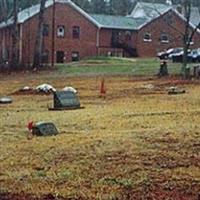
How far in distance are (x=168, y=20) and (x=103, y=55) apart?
8031 millimetres

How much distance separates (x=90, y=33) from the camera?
72.3 metres

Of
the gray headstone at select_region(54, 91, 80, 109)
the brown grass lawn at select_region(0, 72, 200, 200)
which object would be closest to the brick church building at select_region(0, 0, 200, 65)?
the gray headstone at select_region(54, 91, 80, 109)

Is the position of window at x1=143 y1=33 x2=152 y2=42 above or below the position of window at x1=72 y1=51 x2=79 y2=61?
above

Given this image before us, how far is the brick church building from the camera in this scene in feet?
226

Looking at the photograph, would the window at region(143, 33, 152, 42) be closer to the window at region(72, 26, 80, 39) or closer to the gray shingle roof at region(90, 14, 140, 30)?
the gray shingle roof at region(90, 14, 140, 30)

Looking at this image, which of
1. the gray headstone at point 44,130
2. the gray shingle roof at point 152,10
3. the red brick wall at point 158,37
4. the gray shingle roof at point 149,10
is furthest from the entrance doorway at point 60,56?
the gray headstone at point 44,130

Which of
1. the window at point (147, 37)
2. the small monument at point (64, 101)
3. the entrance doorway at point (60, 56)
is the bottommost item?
the entrance doorway at point (60, 56)

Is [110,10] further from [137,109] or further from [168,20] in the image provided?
[137,109]

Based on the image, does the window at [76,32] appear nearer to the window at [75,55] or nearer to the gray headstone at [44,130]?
the window at [75,55]

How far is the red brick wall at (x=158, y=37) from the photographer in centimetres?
7431

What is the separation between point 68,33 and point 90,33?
2314mm

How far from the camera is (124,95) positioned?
25812 mm

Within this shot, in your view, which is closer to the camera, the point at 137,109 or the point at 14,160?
the point at 14,160

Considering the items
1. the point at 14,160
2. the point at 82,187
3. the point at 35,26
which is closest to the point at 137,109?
the point at 14,160
